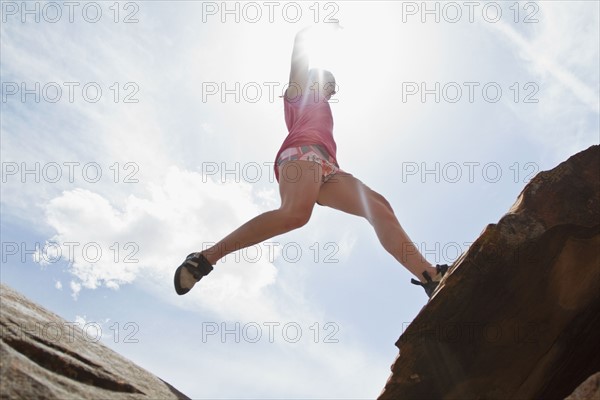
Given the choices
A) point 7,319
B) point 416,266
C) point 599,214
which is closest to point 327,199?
point 416,266

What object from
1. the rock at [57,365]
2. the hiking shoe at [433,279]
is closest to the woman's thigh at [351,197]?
the hiking shoe at [433,279]

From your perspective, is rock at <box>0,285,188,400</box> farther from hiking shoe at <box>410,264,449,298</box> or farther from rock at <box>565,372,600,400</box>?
rock at <box>565,372,600,400</box>

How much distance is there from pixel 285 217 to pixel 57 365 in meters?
1.93

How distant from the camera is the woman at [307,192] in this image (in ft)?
13.1

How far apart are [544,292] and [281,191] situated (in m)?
2.12

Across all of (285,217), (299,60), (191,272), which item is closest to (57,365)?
(191,272)

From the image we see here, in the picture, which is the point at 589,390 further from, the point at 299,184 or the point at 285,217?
the point at 299,184

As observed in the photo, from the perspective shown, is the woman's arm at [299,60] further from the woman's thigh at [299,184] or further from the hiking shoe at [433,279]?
the hiking shoe at [433,279]

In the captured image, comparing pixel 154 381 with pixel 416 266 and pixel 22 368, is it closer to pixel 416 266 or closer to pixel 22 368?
pixel 22 368

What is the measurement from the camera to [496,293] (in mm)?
2727

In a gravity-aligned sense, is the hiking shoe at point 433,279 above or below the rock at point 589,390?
above

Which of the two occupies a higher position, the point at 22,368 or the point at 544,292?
the point at 544,292

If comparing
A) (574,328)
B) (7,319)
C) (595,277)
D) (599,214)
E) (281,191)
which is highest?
(281,191)

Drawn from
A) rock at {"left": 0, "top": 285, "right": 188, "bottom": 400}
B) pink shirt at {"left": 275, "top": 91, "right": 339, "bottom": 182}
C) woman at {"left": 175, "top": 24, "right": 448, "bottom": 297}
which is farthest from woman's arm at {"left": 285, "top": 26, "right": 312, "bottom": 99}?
rock at {"left": 0, "top": 285, "right": 188, "bottom": 400}
